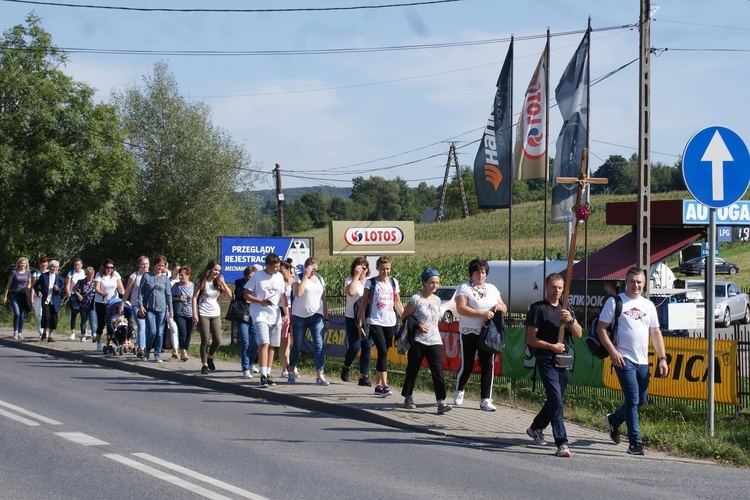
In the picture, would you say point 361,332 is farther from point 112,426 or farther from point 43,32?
point 43,32

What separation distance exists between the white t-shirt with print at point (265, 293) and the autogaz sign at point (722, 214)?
1580 centimetres

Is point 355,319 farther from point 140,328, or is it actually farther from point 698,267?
point 698,267

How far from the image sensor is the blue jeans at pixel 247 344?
44.0ft

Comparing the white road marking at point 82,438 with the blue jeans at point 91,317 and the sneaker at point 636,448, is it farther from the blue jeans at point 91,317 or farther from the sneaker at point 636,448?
the blue jeans at point 91,317

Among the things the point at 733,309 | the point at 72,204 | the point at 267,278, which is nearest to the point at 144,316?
the point at 267,278

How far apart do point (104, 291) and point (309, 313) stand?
6461mm

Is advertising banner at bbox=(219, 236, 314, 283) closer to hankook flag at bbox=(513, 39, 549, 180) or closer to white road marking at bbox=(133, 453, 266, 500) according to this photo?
hankook flag at bbox=(513, 39, 549, 180)

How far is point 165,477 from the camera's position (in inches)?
282

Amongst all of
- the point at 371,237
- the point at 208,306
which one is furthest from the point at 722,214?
the point at 208,306

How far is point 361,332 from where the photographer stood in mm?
12055

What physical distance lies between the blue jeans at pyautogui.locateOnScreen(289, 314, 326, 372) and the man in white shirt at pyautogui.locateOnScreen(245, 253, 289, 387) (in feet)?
0.82

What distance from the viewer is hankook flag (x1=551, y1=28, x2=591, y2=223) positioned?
64.0 feet

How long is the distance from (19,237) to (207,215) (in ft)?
49.2

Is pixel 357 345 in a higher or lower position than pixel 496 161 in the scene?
lower
